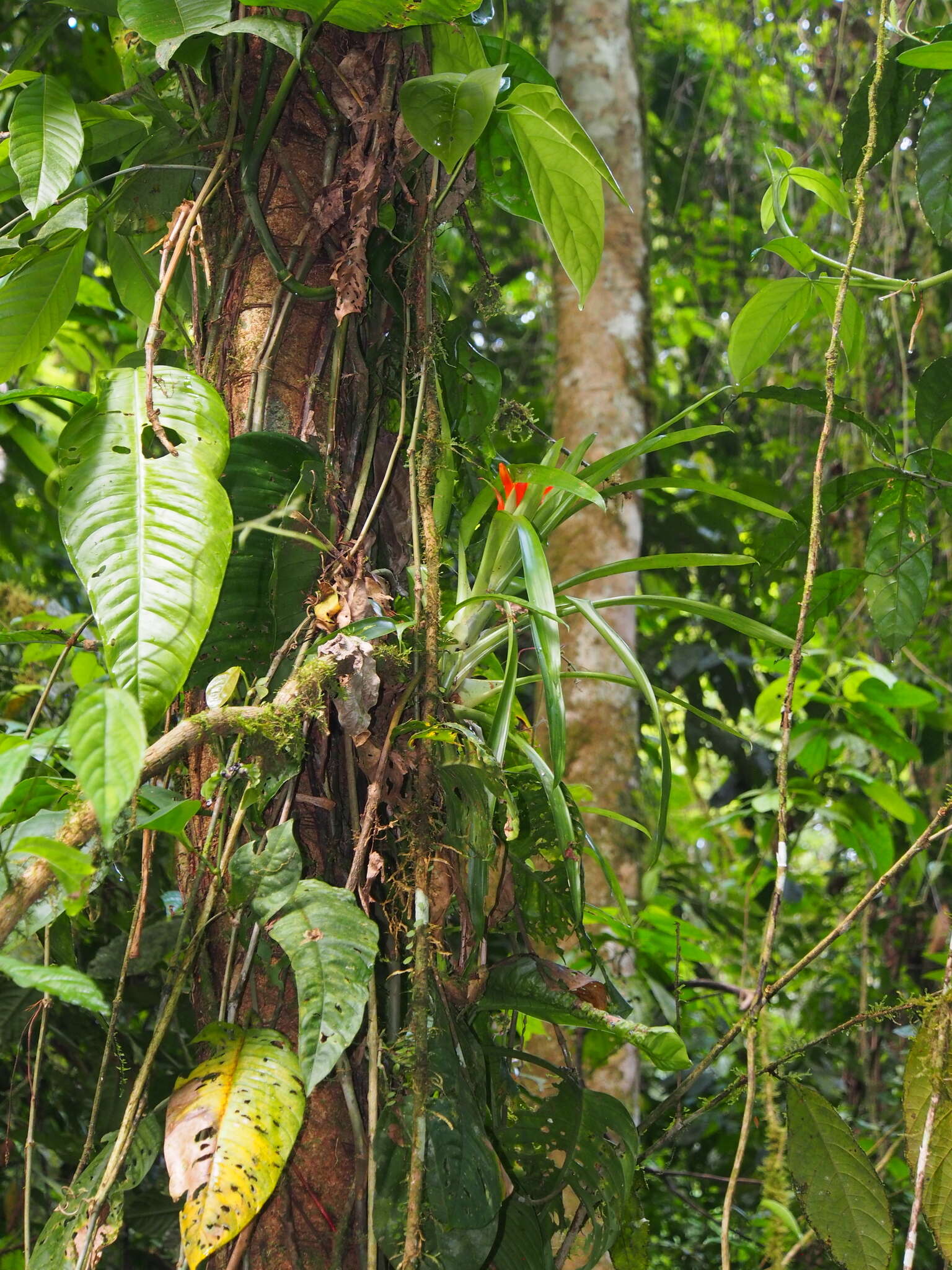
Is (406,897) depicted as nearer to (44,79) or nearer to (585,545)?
(44,79)

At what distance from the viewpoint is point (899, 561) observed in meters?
1.05

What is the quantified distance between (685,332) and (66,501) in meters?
3.66

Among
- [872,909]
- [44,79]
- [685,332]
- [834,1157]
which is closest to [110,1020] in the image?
[834,1157]

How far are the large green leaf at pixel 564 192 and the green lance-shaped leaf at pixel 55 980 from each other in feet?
2.07

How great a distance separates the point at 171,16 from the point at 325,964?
686 millimetres

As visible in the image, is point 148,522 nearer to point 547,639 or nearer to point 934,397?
point 547,639

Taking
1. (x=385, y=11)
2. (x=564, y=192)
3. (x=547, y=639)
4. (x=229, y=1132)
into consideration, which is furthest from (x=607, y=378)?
(x=229, y=1132)

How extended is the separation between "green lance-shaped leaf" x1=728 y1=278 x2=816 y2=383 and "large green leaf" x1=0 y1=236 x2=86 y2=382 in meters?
0.62

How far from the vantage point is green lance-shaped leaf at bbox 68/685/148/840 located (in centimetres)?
45

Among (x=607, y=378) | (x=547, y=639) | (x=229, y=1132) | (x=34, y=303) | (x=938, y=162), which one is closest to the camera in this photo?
(x=229, y=1132)

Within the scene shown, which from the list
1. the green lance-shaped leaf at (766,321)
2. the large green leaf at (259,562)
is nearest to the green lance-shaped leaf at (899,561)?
the green lance-shaped leaf at (766,321)

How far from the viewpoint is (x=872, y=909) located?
9.05ft

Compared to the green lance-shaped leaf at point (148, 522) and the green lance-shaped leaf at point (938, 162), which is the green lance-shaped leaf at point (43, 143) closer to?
the green lance-shaped leaf at point (148, 522)

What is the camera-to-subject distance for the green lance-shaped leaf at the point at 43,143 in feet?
2.46
